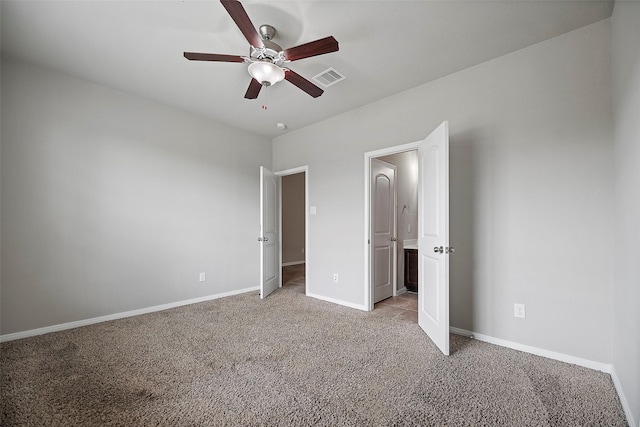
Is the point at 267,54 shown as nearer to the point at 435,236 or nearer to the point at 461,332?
the point at 435,236

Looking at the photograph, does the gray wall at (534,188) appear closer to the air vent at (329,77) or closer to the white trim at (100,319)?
the air vent at (329,77)

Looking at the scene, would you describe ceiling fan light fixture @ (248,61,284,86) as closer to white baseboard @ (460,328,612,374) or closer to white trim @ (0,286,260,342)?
white baseboard @ (460,328,612,374)

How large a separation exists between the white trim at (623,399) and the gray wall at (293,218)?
586 centimetres

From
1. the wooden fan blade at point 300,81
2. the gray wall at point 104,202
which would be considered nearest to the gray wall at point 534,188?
the wooden fan blade at point 300,81

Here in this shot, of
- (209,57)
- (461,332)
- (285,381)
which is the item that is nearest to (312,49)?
(209,57)

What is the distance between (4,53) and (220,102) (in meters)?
1.92

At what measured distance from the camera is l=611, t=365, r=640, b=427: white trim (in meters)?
1.49

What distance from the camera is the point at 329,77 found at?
2887 millimetres

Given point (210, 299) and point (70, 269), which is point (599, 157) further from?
point (70, 269)

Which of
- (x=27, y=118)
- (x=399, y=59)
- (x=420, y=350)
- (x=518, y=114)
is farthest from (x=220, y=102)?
(x=420, y=350)

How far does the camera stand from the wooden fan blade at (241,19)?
153 cm

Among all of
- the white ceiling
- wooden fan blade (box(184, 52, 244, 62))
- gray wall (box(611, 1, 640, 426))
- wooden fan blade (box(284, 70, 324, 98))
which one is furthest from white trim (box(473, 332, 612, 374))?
wooden fan blade (box(184, 52, 244, 62))

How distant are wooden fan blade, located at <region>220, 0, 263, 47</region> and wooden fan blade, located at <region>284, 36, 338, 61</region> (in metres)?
0.23

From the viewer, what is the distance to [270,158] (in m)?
4.96
